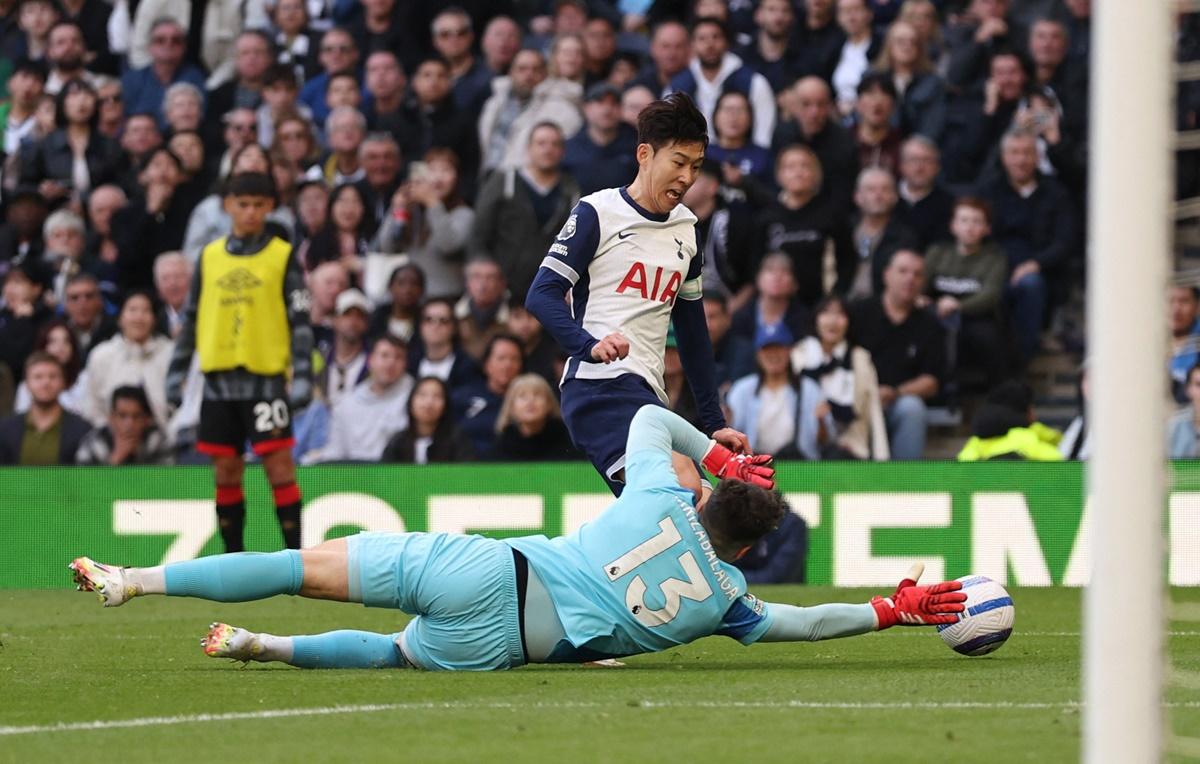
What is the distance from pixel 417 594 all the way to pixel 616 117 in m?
9.50

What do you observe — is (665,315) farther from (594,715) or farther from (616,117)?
(616,117)

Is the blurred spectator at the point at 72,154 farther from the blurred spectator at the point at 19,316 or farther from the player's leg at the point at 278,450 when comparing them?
the player's leg at the point at 278,450

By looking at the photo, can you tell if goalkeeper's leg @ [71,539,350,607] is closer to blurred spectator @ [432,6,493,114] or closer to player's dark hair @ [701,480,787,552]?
player's dark hair @ [701,480,787,552]

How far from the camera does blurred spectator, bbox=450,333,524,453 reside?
15.0 m

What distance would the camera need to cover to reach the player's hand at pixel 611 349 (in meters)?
7.74

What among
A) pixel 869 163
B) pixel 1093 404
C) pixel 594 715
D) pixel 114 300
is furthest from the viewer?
pixel 114 300

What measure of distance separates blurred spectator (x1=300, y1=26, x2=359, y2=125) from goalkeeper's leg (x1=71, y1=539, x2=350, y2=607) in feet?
36.9

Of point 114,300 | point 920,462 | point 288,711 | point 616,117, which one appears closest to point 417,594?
point 288,711

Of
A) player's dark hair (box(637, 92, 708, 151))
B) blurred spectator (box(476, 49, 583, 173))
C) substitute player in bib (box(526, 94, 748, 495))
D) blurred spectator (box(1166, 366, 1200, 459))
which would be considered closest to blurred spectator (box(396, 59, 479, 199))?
blurred spectator (box(476, 49, 583, 173))

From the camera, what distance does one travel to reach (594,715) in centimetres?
617

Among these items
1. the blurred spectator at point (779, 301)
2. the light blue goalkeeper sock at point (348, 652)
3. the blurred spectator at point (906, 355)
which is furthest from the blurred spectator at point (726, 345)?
the light blue goalkeeper sock at point (348, 652)

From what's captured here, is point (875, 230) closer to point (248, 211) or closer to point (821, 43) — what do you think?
point (821, 43)

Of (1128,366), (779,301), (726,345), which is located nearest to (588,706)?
(1128,366)

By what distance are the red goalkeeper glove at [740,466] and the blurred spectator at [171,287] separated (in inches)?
392
